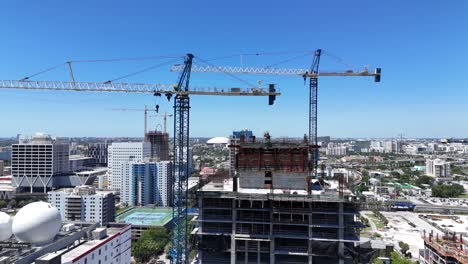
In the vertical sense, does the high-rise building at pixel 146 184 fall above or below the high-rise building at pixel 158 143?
below

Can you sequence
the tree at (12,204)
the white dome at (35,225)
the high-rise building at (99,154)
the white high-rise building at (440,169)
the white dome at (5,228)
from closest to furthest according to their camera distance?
the white dome at (35,225) < the white dome at (5,228) < the tree at (12,204) < the white high-rise building at (440,169) < the high-rise building at (99,154)

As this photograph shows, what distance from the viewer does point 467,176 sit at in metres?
144

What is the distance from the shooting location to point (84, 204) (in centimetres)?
6419

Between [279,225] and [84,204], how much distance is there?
52.1m

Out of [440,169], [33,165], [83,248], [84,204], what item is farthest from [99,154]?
[440,169]

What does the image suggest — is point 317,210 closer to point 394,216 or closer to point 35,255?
point 35,255

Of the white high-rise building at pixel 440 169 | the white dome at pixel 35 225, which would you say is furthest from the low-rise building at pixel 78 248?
the white high-rise building at pixel 440 169

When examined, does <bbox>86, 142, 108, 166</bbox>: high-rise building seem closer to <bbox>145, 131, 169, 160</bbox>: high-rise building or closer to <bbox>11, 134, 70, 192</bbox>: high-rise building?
<bbox>145, 131, 169, 160</bbox>: high-rise building

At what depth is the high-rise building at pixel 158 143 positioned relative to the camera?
135m

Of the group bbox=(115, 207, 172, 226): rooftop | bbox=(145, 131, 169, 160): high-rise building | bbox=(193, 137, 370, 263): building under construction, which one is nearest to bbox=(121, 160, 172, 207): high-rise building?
bbox=(115, 207, 172, 226): rooftop

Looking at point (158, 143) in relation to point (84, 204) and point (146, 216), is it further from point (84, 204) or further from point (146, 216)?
point (84, 204)

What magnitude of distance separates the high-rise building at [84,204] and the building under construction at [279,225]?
46140mm

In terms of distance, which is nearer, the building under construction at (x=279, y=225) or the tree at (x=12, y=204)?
the building under construction at (x=279, y=225)

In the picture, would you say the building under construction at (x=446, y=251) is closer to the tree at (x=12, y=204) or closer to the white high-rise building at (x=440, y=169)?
the tree at (x=12, y=204)
